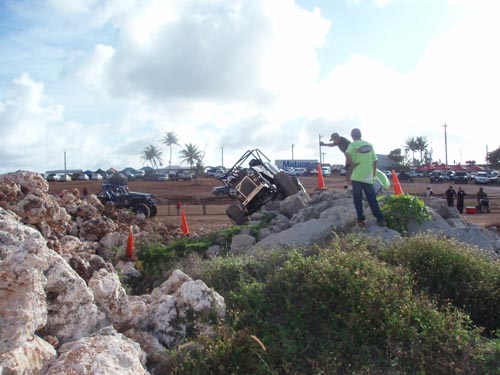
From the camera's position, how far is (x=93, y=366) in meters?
3.23

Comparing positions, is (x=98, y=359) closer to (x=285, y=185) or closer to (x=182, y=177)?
(x=285, y=185)

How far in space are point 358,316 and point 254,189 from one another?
8.44 m

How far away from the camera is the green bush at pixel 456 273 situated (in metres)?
5.30

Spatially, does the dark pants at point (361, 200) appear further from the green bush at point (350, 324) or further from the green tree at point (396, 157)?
the green tree at point (396, 157)

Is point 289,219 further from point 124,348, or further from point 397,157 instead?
point 397,157

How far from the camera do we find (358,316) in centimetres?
460

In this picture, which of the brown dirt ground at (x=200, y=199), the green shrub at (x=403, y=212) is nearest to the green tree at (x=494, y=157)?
the brown dirt ground at (x=200, y=199)

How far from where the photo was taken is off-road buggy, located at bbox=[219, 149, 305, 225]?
12.9m

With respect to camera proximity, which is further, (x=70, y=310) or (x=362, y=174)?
(x=362, y=174)

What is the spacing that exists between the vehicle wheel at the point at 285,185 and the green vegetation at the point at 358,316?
22.6 ft

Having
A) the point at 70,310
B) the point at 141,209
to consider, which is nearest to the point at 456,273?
the point at 70,310

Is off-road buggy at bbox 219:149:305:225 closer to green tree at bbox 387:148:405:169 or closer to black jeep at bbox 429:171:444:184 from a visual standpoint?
black jeep at bbox 429:171:444:184

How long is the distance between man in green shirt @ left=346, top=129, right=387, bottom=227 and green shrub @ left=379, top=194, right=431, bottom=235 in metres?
0.18

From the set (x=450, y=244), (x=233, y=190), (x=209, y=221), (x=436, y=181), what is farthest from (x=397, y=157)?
(x=450, y=244)
